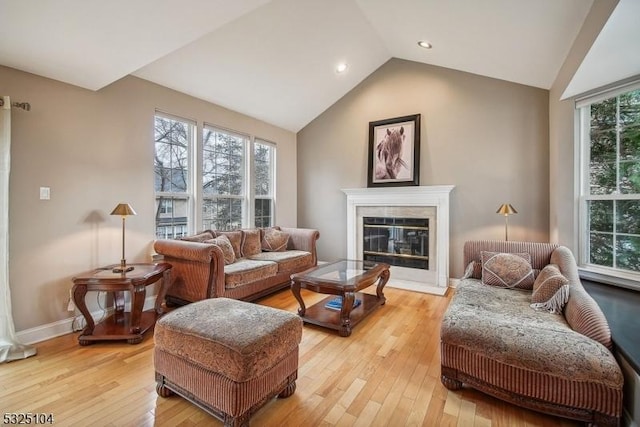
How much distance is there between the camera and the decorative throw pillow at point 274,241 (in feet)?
14.6

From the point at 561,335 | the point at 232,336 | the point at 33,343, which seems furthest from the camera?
the point at 33,343

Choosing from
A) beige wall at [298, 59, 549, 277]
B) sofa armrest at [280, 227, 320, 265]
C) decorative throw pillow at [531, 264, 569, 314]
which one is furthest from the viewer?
sofa armrest at [280, 227, 320, 265]

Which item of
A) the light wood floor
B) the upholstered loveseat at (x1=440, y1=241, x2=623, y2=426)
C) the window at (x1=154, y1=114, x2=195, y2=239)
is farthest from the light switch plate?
the upholstered loveseat at (x1=440, y1=241, x2=623, y2=426)

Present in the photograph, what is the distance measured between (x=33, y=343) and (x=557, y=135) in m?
5.52

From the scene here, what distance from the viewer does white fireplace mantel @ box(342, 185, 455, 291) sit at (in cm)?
425

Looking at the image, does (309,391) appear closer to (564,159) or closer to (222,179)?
(222,179)

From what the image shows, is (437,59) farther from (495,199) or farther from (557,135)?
(495,199)

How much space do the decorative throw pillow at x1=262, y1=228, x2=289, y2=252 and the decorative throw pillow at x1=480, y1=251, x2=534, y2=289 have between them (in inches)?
107

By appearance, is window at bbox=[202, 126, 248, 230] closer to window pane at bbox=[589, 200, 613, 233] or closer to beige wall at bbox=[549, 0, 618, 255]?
beige wall at bbox=[549, 0, 618, 255]

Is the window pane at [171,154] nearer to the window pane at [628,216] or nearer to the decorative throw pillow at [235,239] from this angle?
the decorative throw pillow at [235,239]

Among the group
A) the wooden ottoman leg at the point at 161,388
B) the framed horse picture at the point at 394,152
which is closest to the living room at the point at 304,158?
the framed horse picture at the point at 394,152

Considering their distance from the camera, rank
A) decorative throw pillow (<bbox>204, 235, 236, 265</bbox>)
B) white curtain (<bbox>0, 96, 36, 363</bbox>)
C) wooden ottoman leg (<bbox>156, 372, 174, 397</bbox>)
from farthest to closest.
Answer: decorative throw pillow (<bbox>204, 235, 236, 265</bbox>) → white curtain (<bbox>0, 96, 36, 363</bbox>) → wooden ottoman leg (<bbox>156, 372, 174, 397</bbox>)

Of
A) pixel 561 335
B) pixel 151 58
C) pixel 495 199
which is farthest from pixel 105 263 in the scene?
pixel 495 199

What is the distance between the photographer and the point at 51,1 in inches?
→ 74.4
